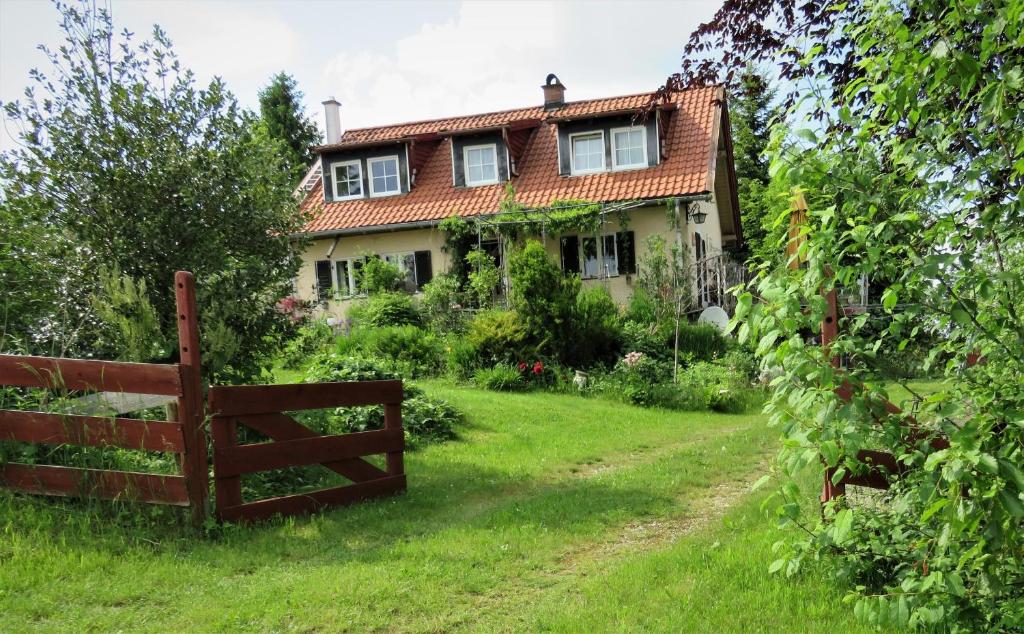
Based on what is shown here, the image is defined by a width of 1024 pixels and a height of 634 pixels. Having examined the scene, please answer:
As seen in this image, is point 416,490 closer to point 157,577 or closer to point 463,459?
point 463,459

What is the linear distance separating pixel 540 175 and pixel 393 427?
17.8 metres

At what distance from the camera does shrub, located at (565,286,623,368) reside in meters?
15.7

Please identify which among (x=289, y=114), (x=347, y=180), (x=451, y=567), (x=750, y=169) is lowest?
(x=451, y=567)

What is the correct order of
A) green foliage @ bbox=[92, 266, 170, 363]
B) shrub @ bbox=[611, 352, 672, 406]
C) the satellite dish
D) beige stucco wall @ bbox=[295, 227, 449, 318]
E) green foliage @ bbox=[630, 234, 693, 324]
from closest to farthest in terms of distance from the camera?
1. green foliage @ bbox=[92, 266, 170, 363]
2. shrub @ bbox=[611, 352, 672, 406]
3. green foliage @ bbox=[630, 234, 693, 324]
4. the satellite dish
5. beige stucco wall @ bbox=[295, 227, 449, 318]

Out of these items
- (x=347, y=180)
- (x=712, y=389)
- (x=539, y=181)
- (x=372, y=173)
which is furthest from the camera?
(x=347, y=180)

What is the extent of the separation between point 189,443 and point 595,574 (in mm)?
3135

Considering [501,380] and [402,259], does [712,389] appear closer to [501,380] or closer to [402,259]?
[501,380]

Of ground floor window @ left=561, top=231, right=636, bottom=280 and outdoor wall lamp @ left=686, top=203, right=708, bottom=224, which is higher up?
outdoor wall lamp @ left=686, top=203, right=708, bottom=224

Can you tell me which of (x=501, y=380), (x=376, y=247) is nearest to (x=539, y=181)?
(x=376, y=247)

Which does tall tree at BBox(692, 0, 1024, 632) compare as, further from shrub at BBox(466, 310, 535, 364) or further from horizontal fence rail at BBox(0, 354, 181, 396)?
shrub at BBox(466, 310, 535, 364)

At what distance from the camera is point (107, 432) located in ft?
19.0

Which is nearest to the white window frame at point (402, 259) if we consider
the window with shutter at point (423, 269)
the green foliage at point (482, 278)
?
the window with shutter at point (423, 269)

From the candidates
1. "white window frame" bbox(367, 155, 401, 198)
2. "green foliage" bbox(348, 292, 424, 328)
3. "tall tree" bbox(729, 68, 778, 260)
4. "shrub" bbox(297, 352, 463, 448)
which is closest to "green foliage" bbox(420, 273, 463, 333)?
"green foliage" bbox(348, 292, 424, 328)

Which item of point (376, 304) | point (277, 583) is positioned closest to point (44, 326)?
point (277, 583)
